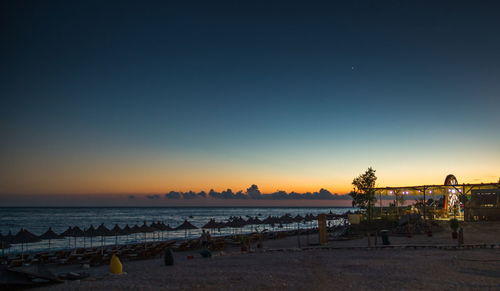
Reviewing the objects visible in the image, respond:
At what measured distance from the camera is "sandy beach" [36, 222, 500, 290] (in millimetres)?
12422

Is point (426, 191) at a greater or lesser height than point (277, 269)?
greater

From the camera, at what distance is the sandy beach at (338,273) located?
12.4 metres

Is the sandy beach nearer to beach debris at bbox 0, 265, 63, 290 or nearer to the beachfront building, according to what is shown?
beach debris at bbox 0, 265, 63, 290

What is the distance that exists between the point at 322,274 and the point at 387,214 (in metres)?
24.4

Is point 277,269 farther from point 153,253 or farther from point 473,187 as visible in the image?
point 473,187

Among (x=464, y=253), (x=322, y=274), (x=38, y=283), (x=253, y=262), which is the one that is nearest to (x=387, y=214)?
(x=464, y=253)

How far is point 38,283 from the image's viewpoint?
594 inches

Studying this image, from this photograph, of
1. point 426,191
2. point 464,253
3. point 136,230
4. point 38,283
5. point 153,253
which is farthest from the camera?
point 426,191

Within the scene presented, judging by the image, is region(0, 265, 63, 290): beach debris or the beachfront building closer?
region(0, 265, 63, 290): beach debris

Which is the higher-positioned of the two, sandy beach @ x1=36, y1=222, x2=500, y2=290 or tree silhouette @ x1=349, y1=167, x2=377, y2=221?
tree silhouette @ x1=349, y1=167, x2=377, y2=221

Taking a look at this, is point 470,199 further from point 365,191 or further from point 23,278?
point 23,278

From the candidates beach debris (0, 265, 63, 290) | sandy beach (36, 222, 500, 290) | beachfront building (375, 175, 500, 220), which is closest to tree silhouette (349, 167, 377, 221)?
beachfront building (375, 175, 500, 220)

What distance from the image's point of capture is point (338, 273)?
14.5 m

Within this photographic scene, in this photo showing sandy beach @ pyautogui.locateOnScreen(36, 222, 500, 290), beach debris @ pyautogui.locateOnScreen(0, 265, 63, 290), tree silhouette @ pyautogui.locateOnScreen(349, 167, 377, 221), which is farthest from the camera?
tree silhouette @ pyautogui.locateOnScreen(349, 167, 377, 221)
